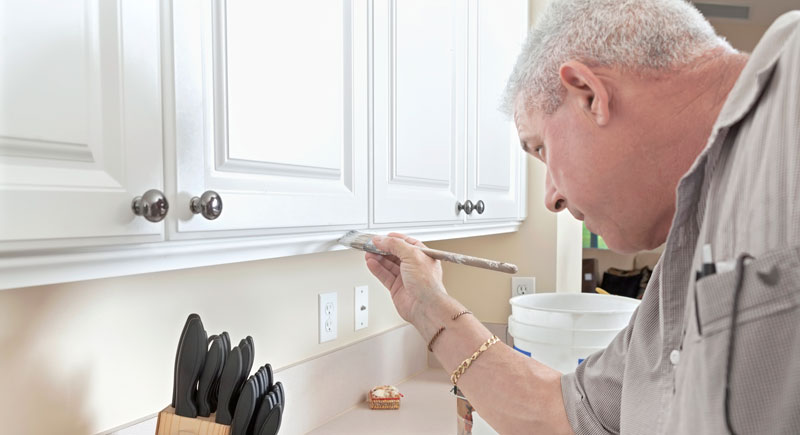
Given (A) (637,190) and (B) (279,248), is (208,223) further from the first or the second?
(A) (637,190)

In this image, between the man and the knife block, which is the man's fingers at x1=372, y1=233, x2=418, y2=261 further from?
the knife block

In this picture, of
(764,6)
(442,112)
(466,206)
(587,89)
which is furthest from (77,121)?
(764,6)

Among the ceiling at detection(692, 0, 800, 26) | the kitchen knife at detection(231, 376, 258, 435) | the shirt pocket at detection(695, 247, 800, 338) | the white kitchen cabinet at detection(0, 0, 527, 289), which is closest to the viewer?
the shirt pocket at detection(695, 247, 800, 338)

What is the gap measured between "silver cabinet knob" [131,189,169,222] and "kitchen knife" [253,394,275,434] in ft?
1.32

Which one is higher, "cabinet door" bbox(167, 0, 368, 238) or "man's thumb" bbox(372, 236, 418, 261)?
"cabinet door" bbox(167, 0, 368, 238)

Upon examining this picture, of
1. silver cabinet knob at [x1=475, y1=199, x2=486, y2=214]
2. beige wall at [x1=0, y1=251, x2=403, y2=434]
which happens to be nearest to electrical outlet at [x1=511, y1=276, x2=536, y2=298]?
silver cabinet knob at [x1=475, y1=199, x2=486, y2=214]

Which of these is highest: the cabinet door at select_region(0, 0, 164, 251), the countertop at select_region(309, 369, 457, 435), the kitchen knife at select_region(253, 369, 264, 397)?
the cabinet door at select_region(0, 0, 164, 251)

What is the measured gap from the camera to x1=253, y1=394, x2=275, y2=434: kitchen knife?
0.97m

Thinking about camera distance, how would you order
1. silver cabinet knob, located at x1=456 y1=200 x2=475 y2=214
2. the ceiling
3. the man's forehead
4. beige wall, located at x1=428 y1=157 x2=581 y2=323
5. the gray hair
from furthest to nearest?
1. the ceiling
2. beige wall, located at x1=428 y1=157 x2=581 y2=323
3. silver cabinet knob, located at x1=456 y1=200 x2=475 y2=214
4. the man's forehead
5. the gray hair

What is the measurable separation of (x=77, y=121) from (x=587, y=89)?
0.58 m

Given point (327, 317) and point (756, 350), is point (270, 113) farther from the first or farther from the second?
point (327, 317)

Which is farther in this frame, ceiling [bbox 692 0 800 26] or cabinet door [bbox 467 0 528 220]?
ceiling [bbox 692 0 800 26]

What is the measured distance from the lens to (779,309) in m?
0.48

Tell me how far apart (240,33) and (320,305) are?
0.87 metres
